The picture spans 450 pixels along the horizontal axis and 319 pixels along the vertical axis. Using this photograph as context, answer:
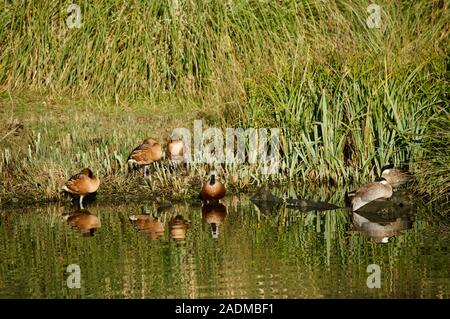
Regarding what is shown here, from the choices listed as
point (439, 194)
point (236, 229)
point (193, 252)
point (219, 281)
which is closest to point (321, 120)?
point (439, 194)

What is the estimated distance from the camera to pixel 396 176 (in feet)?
34.7

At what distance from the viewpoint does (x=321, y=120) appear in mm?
11508

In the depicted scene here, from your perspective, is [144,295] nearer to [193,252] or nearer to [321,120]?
[193,252]

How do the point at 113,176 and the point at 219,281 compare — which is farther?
the point at 113,176

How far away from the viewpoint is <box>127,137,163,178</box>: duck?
450 inches

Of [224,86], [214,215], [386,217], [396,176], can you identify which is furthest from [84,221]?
[224,86]

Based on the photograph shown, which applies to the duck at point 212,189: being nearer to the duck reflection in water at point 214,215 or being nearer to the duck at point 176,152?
the duck reflection in water at point 214,215

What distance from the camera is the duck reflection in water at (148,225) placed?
923cm

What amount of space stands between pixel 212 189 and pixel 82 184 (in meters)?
1.36

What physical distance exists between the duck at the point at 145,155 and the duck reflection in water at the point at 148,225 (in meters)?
1.10

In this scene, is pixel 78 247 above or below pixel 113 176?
below

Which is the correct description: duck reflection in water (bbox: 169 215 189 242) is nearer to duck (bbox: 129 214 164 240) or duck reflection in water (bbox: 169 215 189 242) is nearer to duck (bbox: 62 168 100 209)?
duck (bbox: 129 214 164 240)

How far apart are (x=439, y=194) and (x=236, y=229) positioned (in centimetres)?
221
